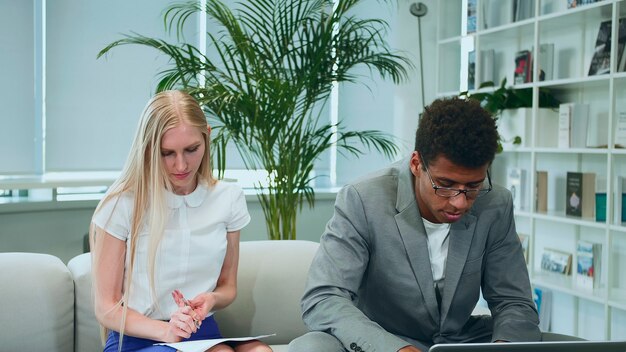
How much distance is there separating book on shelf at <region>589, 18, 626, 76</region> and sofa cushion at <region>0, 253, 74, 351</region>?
2.81 m

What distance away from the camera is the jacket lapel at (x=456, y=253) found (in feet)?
6.19

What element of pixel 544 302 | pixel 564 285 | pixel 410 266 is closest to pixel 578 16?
pixel 564 285

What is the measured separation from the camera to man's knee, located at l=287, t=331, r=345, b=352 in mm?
1677

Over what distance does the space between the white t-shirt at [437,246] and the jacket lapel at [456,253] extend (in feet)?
0.10

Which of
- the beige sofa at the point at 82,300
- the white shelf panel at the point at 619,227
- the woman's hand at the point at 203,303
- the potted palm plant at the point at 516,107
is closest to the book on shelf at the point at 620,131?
the white shelf panel at the point at 619,227

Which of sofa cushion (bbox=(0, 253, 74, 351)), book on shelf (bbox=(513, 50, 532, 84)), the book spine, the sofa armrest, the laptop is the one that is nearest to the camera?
the laptop

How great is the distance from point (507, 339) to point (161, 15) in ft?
12.7

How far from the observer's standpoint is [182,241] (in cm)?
213

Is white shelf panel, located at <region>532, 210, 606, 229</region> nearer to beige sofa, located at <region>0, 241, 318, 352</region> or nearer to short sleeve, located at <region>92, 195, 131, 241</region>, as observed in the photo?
beige sofa, located at <region>0, 241, 318, 352</region>

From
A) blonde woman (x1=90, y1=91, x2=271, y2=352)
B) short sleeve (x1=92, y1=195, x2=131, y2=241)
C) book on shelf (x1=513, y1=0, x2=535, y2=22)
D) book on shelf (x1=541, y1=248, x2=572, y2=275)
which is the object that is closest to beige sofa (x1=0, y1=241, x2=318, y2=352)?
blonde woman (x1=90, y1=91, x2=271, y2=352)

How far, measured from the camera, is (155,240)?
2.06m

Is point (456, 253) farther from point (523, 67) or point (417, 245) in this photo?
point (523, 67)

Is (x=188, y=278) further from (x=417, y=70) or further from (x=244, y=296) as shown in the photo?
(x=417, y=70)

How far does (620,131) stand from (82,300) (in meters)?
2.74
